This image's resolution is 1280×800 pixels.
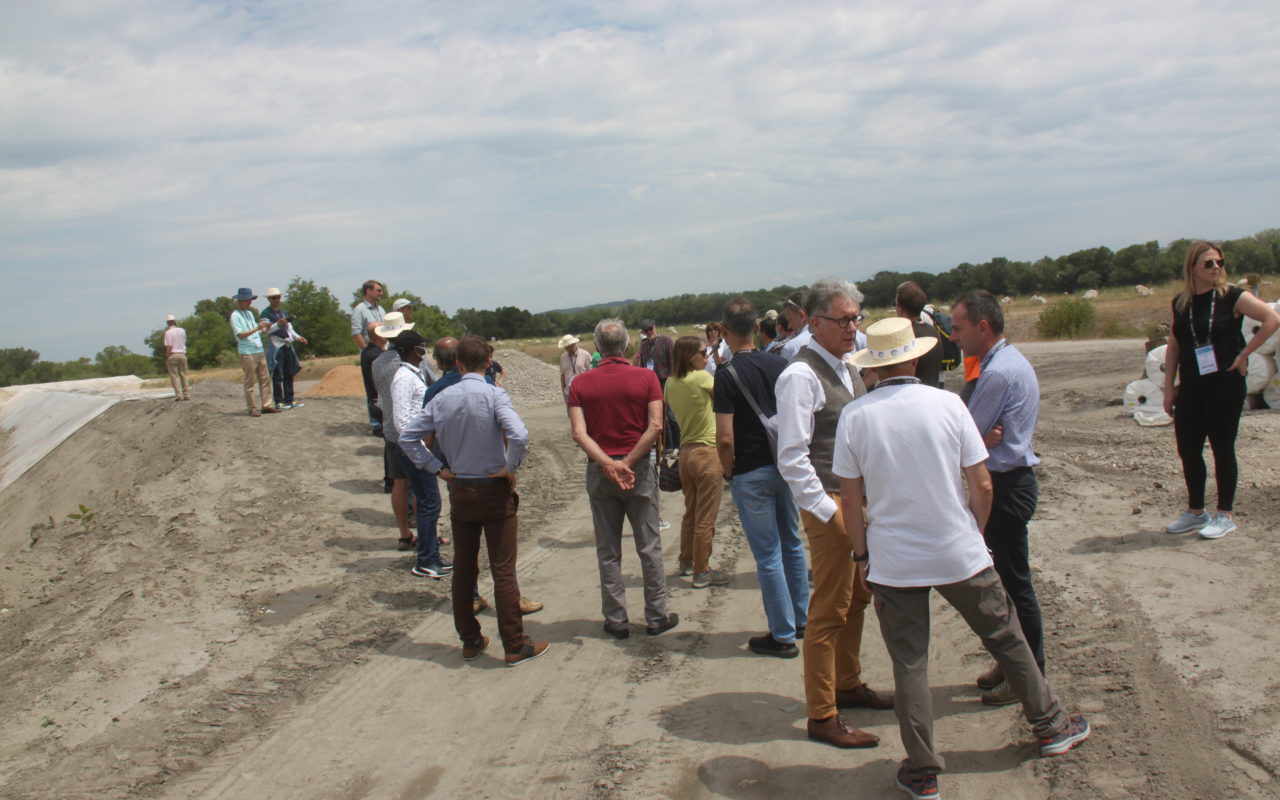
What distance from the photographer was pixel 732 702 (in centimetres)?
471

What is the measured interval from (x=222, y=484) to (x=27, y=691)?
5.05 m

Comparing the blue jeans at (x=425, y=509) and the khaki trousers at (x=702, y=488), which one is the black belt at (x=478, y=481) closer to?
the blue jeans at (x=425, y=509)

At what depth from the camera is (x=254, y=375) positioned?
45.0ft

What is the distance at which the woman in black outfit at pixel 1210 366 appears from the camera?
581 centimetres

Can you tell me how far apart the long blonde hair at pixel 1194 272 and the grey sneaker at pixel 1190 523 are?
61.7 inches

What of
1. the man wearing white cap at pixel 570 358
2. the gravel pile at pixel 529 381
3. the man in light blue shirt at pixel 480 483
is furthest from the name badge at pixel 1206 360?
the gravel pile at pixel 529 381

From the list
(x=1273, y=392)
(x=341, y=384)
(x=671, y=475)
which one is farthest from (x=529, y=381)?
(x=1273, y=392)

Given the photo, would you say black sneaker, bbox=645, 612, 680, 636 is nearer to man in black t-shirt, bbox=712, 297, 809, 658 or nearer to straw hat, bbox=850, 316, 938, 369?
man in black t-shirt, bbox=712, 297, 809, 658

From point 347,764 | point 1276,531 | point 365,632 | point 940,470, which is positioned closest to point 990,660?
point 940,470

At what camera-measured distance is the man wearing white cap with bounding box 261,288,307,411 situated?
13.2 metres

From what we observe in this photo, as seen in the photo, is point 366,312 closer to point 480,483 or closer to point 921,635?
point 480,483

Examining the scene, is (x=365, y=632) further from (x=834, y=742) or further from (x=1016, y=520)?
(x=1016, y=520)

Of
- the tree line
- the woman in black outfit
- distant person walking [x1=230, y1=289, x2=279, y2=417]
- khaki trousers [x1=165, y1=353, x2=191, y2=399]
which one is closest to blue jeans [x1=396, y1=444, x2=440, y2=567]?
the woman in black outfit

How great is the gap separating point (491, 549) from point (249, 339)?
356 inches
